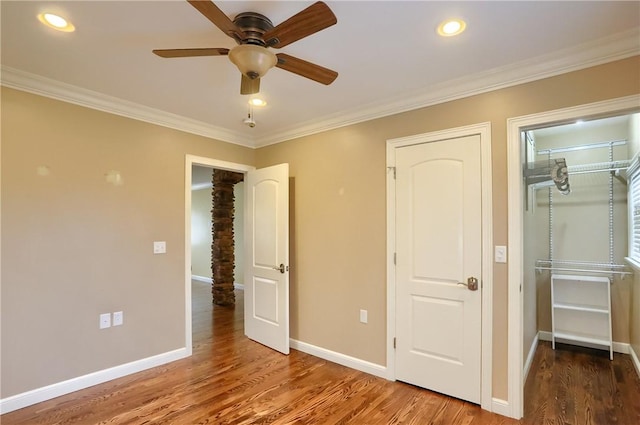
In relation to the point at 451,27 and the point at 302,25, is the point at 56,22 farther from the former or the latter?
the point at 451,27

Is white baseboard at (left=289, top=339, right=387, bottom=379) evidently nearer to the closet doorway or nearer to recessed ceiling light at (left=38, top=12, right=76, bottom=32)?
the closet doorway

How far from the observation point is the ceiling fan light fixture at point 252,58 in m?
1.65

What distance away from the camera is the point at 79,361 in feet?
9.00

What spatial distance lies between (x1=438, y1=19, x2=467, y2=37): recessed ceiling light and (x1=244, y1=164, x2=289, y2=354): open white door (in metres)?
2.07

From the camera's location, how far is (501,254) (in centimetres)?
239

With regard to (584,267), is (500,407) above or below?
below

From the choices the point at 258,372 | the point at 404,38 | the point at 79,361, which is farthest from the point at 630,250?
the point at 79,361

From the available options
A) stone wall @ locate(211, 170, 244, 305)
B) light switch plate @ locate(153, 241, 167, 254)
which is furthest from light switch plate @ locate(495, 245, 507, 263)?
stone wall @ locate(211, 170, 244, 305)

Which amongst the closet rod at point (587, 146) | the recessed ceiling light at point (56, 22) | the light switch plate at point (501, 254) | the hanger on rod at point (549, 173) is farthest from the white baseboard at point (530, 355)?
the recessed ceiling light at point (56, 22)

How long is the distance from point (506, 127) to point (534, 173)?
1222 mm

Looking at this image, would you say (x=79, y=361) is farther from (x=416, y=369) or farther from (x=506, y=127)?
(x=506, y=127)

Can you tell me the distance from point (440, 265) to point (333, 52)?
181 centimetres

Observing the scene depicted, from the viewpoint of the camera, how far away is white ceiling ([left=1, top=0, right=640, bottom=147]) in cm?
171

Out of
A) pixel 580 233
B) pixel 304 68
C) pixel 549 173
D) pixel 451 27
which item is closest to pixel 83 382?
pixel 304 68
